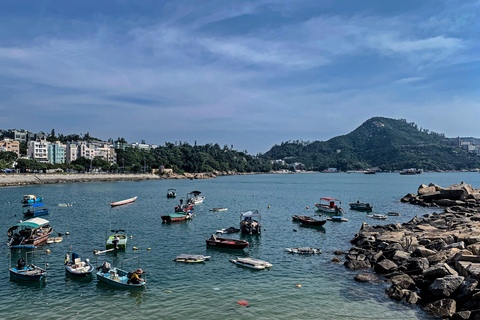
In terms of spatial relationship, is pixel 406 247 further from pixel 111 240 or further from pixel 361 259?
pixel 111 240

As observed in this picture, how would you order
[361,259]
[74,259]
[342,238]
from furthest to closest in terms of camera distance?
[342,238] < [361,259] < [74,259]

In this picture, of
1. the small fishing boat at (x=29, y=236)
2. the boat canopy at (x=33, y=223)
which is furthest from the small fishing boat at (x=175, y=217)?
the boat canopy at (x=33, y=223)

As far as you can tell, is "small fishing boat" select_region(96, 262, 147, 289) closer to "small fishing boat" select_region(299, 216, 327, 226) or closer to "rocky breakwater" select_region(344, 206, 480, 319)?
"rocky breakwater" select_region(344, 206, 480, 319)

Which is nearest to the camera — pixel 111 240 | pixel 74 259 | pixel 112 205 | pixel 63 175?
pixel 74 259

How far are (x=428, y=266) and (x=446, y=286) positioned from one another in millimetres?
4669

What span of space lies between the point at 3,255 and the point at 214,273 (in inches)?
820

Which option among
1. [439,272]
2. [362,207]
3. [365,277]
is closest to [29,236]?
[365,277]

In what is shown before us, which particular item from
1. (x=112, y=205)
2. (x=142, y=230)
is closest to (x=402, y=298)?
(x=142, y=230)

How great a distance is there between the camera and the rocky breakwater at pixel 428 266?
66.5 ft

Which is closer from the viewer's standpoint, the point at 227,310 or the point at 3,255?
the point at 227,310

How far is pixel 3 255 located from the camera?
1286 inches

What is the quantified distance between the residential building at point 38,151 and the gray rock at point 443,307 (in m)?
195

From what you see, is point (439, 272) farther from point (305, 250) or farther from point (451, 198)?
point (451, 198)

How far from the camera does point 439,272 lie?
23016 mm
